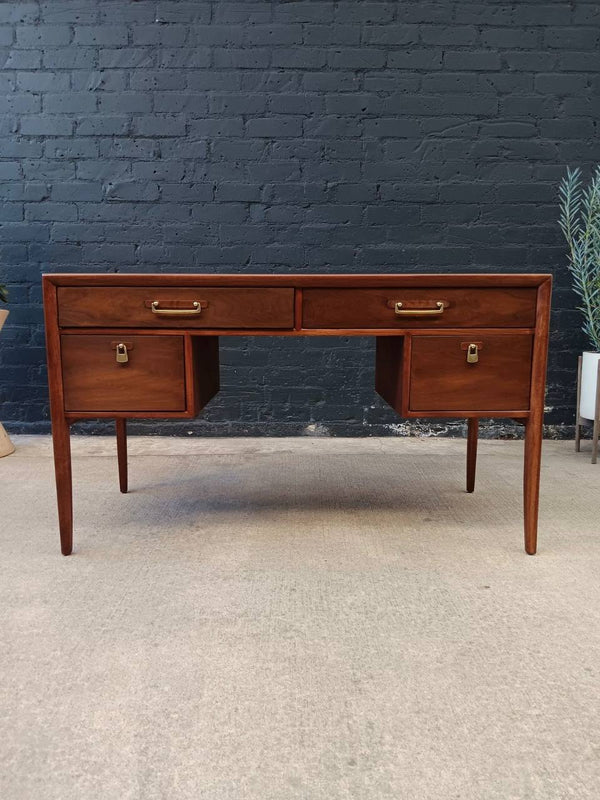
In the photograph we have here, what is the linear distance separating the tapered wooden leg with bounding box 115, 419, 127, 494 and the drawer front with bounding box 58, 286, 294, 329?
0.59 metres

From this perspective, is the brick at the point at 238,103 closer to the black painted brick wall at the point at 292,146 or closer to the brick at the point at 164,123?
the black painted brick wall at the point at 292,146

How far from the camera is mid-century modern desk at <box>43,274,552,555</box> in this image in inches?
73.2

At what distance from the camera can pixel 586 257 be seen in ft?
10.6

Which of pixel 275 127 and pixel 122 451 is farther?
pixel 275 127

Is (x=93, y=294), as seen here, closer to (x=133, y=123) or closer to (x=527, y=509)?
(x=527, y=509)

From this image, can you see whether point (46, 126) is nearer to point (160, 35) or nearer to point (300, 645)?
point (160, 35)

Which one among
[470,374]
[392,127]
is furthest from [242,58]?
[470,374]

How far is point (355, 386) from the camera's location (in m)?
3.44

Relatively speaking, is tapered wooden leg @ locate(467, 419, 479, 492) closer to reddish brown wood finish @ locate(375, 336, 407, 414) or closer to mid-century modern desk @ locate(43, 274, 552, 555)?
reddish brown wood finish @ locate(375, 336, 407, 414)

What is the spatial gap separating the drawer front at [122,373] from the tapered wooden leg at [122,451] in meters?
0.47

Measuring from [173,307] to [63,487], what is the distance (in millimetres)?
626

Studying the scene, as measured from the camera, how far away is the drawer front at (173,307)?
6.09ft

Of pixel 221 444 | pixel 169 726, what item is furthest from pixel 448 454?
pixel 169 726

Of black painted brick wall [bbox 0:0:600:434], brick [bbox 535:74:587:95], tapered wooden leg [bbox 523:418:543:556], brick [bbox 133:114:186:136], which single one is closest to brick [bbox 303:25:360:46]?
black painted brick wall [bbox 0:0:600:434]
